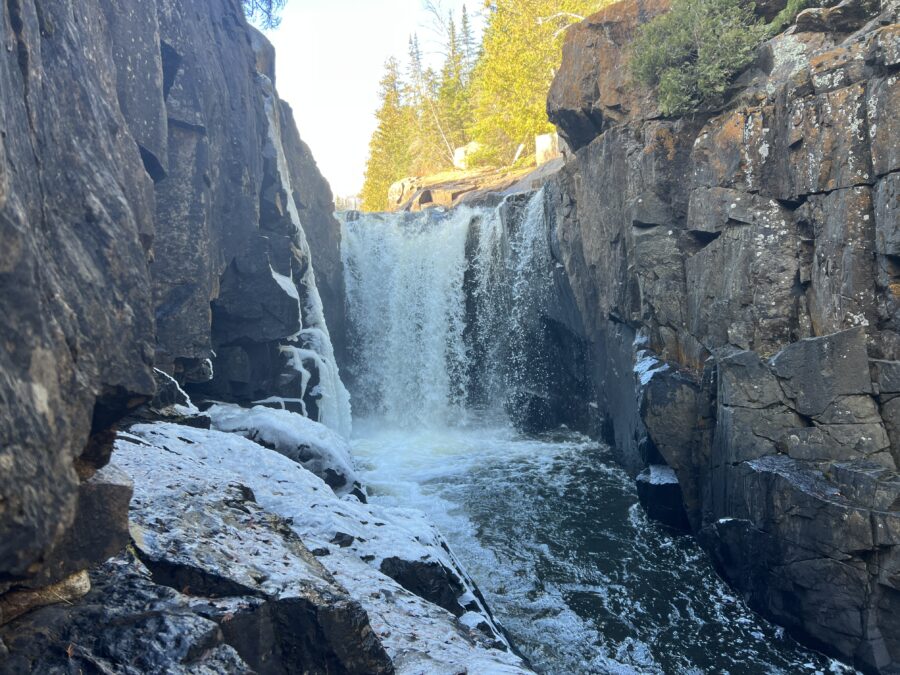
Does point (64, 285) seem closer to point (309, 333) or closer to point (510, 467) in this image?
point (510, 467)

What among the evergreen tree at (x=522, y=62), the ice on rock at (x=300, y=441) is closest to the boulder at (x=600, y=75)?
the ice on rock at (x=300, y=441)

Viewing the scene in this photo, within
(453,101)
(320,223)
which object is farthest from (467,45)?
(320,223)

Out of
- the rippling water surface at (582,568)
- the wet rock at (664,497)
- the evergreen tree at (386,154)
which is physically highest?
the evergreen tree at (386,154)

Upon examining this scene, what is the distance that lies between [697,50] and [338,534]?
11.2 meters

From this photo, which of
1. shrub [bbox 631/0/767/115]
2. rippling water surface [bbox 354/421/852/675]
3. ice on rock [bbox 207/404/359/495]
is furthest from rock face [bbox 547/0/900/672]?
ice on rock [bbox 207/404/359/495]

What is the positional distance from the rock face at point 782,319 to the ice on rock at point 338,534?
13.8 ft

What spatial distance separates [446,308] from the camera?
2181 centimetres

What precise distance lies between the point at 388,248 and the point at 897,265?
55.3ft

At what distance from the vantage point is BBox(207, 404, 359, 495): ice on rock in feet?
32.1

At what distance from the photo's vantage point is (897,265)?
8.70 m

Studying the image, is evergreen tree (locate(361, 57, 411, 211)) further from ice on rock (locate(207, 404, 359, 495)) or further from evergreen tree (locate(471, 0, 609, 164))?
ice on rock (locate(207, 404, 359, 495))

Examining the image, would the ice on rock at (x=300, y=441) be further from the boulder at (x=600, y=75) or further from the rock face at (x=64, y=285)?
the boulder at (x=600, y=75)

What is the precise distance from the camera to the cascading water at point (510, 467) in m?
8.45

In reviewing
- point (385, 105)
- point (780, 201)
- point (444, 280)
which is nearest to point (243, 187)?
point (444, 280)
